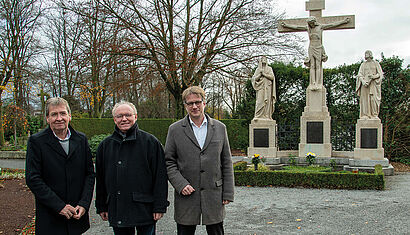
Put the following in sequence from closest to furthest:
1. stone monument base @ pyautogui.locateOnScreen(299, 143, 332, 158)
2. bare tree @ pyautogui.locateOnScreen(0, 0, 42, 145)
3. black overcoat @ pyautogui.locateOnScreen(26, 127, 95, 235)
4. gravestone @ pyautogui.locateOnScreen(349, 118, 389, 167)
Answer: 1. black overcoat @ pyautogui.locateOnScreen(26, 127, 95, 235)
2. gravestone @ pyautogui.locateOnScreen(349, 118, 389, 167)
3. stone monument base @ pyautogui.locateOnScreen(299, 143, 332, 158)
4. bare tree @ pyautogui.locateOnScreen(0, 0, 42, 145)

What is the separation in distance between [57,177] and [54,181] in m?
0.04

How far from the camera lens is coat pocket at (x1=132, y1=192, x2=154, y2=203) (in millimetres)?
2918

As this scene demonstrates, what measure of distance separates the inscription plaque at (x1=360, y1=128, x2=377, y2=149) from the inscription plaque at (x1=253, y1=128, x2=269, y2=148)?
9.59 ft

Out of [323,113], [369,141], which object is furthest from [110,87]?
[369,141]

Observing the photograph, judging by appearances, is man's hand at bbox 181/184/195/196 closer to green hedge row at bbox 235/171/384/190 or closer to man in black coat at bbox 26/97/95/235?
man in black coat at bbox 26/97/95/235

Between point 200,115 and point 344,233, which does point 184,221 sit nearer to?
point 200,115

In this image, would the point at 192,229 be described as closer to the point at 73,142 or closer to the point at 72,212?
the point at 72,212

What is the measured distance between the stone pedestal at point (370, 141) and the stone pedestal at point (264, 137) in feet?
8.51

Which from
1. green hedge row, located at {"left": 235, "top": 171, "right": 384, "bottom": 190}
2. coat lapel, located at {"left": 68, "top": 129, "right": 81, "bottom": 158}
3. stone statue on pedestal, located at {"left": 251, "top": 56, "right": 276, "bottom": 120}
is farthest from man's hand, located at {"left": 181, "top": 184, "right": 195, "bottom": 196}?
stone statue on pedestal, located at {"left": 251, "top": 56, "right": 276, "bottom": 120}

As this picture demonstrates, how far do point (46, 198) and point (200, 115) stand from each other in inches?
58.5

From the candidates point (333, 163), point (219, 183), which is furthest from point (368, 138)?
point (219, 183)

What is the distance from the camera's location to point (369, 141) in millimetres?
10648

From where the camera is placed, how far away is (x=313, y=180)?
8273 millimetres

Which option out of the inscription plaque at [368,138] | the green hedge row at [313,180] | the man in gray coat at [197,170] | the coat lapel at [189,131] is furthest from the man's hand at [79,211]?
the inscription plaque at [368,138]
